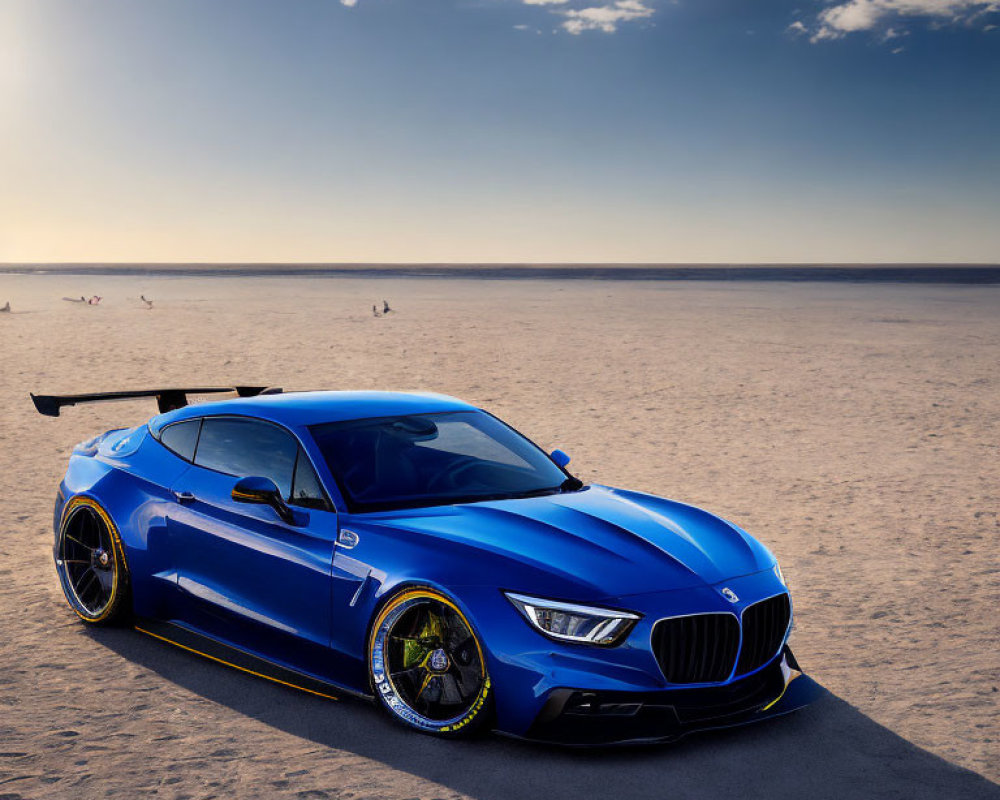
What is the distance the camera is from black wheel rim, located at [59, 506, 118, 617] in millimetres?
6066

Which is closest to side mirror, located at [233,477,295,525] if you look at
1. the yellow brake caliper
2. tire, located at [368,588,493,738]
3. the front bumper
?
tire, located at [368,588,493,738]

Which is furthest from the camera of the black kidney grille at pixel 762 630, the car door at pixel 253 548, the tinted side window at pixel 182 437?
the tinted side window at pixel 182 437

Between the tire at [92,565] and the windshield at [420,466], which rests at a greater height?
the windshield at [420,466]

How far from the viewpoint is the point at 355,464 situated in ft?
17.5

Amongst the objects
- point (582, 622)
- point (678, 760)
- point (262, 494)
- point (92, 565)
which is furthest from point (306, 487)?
point (678, 760)

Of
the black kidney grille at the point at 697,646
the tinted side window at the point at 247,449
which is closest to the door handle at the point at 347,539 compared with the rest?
the tinted side window at the point at 247,449

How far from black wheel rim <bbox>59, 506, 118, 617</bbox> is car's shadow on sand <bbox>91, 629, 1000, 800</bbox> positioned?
125 centimetres

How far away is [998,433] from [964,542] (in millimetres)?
5919

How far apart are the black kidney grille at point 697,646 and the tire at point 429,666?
0.70 m

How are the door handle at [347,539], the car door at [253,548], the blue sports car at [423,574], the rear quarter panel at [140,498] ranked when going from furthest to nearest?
the rear quarter panel at [140,498], the car door at [253,548], the door handle at [347,539], the blue sports car at [423,574]

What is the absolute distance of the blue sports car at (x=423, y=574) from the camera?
433 cm

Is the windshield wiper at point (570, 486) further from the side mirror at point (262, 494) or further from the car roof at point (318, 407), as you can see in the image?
the side mirror at point (262, 494)

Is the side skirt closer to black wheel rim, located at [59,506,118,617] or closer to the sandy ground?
the sandy ground

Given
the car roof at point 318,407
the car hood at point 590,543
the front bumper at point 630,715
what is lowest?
the front bumper at point 630,715
